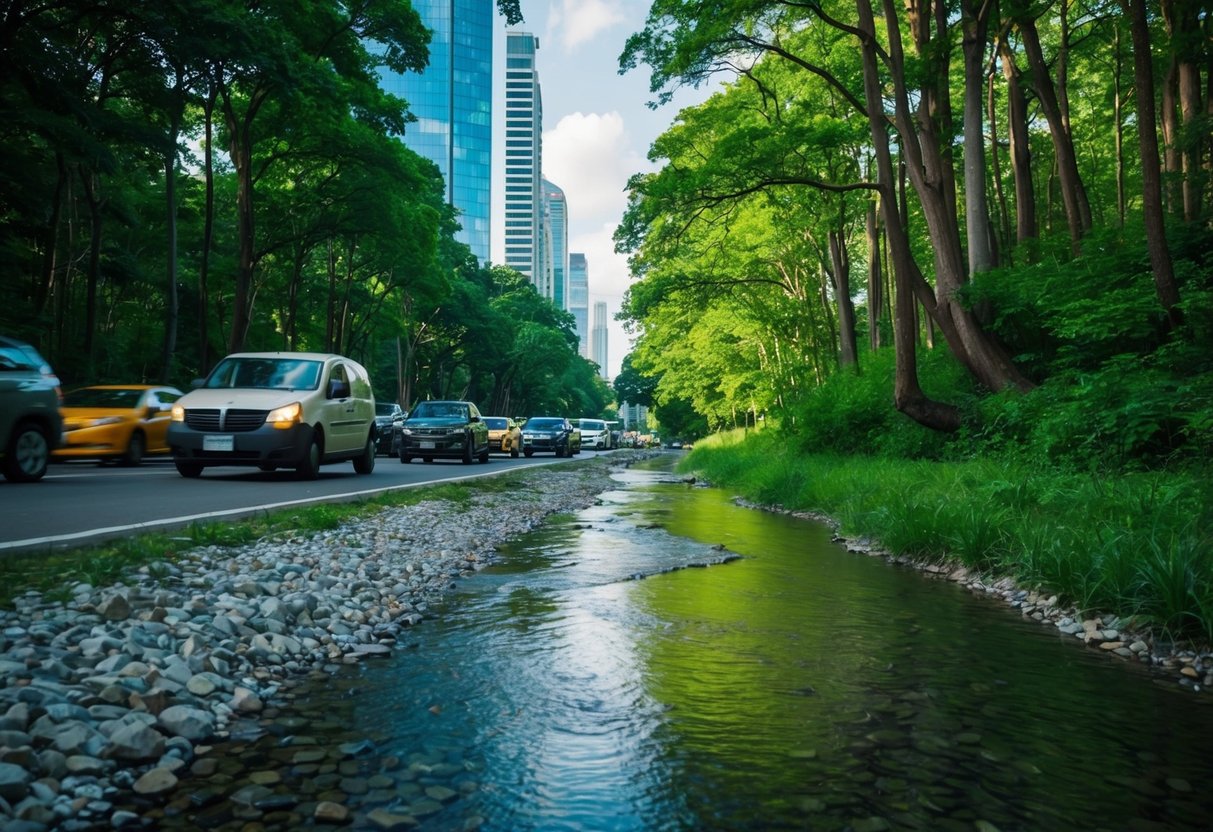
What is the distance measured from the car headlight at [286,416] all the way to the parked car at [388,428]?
15323 millimetres

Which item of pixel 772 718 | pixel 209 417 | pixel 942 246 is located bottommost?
pixel 772 718

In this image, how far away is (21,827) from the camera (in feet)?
8.20

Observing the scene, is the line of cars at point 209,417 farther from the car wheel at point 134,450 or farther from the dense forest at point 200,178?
the dense forest at point 200,178

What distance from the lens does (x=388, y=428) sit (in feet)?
95.9

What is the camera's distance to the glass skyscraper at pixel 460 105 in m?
157

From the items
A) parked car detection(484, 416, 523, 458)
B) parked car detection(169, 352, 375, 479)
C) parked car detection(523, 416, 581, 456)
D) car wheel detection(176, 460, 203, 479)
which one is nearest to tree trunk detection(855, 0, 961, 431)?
parked car detection(169, 352, 375, 479)

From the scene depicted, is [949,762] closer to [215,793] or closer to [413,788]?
[413,788]

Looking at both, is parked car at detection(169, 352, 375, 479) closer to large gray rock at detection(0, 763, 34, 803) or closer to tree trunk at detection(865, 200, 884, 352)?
large gray rock at detection(0, 763, 34, 803)

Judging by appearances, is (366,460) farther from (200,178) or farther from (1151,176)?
(200,178)

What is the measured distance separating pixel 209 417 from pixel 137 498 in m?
3.00

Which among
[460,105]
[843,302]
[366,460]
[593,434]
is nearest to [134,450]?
[366,460]

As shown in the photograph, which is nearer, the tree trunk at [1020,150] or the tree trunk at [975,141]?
the tree trunk at [975,141]

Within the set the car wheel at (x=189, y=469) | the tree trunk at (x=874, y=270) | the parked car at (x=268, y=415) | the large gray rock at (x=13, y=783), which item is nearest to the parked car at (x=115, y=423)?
the car wheel at (x=189, y=469)

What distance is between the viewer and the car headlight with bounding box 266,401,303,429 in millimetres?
12383
